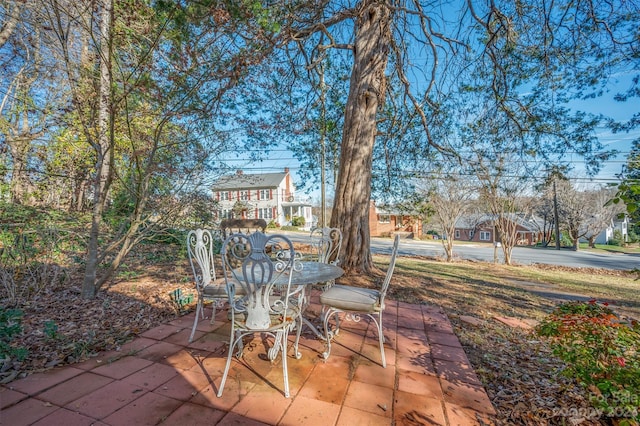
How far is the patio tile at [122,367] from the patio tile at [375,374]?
1.64 metres

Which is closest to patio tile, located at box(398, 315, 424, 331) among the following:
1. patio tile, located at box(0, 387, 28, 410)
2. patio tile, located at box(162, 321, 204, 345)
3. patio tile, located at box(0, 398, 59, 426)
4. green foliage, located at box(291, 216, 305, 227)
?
patio tile, located at box(162, 321, 204, 345)

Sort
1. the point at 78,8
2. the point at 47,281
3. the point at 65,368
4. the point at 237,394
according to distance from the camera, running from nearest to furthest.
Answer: the point at 237,394
the point at 65,368
the point at 78,8
the point at 47,281

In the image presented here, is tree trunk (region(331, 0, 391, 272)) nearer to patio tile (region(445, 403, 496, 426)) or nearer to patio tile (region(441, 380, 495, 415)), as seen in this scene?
patio tile (region(441, 380, 495, 415))

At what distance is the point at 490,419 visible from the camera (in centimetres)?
170

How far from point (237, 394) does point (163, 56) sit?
3743 mm

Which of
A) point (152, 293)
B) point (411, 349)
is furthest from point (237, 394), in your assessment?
point (152, 293)

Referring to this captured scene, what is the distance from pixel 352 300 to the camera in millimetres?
2410

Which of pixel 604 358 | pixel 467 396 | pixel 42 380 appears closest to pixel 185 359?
pixel 42 380

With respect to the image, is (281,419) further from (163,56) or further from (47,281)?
(47,281)

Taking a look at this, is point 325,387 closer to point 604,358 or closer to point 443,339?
point 443,339

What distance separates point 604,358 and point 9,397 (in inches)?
143

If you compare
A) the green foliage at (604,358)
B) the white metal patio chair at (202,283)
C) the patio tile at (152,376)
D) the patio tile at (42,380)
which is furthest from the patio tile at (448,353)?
the patio tile at (42,380)

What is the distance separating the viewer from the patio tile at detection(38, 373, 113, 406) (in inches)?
68.1

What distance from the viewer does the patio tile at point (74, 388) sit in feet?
5.67
